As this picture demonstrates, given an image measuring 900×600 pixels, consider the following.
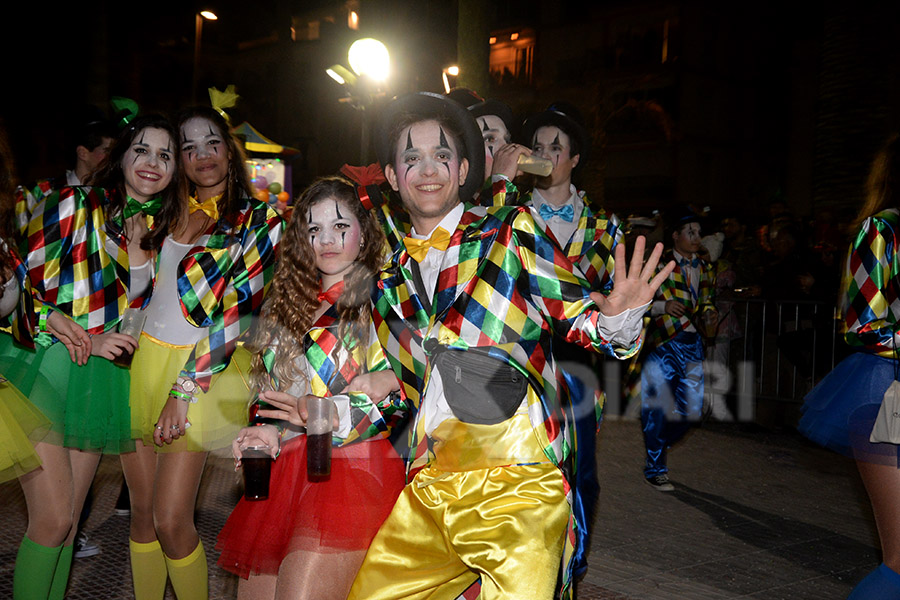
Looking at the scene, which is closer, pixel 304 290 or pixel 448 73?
pixel 304 290

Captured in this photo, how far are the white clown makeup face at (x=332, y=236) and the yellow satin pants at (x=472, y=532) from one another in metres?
0.96

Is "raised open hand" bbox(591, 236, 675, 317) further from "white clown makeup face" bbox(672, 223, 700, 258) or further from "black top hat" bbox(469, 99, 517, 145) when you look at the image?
"white clown makeup face" bbox(672, 223, 700, 258)

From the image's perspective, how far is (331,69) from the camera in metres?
10.6

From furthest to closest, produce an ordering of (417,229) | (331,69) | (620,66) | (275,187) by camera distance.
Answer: (620,66) < (275,187) < (331,69) < (417,229)

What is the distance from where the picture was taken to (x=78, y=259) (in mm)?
3479

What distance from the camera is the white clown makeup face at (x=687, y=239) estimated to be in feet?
23.6

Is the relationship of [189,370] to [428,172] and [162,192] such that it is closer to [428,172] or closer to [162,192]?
[162,192]

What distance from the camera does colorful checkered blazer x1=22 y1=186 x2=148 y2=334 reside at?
345 cm

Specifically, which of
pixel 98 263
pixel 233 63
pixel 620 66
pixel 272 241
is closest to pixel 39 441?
Answer: pixel 98 263

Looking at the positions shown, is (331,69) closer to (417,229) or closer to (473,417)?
(417,229)

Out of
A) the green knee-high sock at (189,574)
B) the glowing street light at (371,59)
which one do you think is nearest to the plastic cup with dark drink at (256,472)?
the green knee-high sock at (189,574)

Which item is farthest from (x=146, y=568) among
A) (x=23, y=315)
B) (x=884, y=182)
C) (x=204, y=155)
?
(x=884, y=182)

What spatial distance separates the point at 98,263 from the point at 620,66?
1415 inches

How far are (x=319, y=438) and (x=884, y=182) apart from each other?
2512 mm
